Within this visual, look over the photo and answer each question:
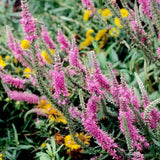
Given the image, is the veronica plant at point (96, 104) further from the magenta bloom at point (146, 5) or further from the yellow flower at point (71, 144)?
the magenta bloom at point (146, 5)

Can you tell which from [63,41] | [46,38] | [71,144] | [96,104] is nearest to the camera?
[96,104]

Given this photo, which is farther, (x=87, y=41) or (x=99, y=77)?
(x=87, y=41)

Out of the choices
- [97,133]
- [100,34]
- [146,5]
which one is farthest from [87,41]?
[97,133]

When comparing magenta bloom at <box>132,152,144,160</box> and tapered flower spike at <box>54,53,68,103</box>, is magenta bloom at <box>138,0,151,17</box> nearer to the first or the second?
tapered flower spike at <box>54,53,68,103</box>

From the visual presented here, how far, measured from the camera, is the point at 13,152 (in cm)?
262

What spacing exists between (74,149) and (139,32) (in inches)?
48.0

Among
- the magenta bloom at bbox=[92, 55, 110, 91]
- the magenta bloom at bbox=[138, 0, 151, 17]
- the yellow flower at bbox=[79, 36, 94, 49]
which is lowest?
the magenta bloom at bbox=[92, 55, 110, 91]

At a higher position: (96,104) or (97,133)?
(96,104)

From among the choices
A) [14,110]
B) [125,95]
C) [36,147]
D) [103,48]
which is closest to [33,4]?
[103,48]

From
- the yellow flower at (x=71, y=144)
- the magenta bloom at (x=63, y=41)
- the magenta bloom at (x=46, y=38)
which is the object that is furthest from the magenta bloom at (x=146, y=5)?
the yellow flower at (x=71, y=144)

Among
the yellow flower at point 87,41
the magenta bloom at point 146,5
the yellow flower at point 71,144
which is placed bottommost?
the yellow flower at point 71,144

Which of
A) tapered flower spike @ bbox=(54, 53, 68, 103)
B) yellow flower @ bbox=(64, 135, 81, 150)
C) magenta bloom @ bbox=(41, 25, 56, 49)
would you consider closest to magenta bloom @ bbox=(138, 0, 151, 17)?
magenta bloom @ bbox=(41, 25, 56, 49)

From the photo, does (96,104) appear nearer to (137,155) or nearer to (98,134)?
(98,134)

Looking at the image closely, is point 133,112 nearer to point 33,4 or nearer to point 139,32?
point 139,32
